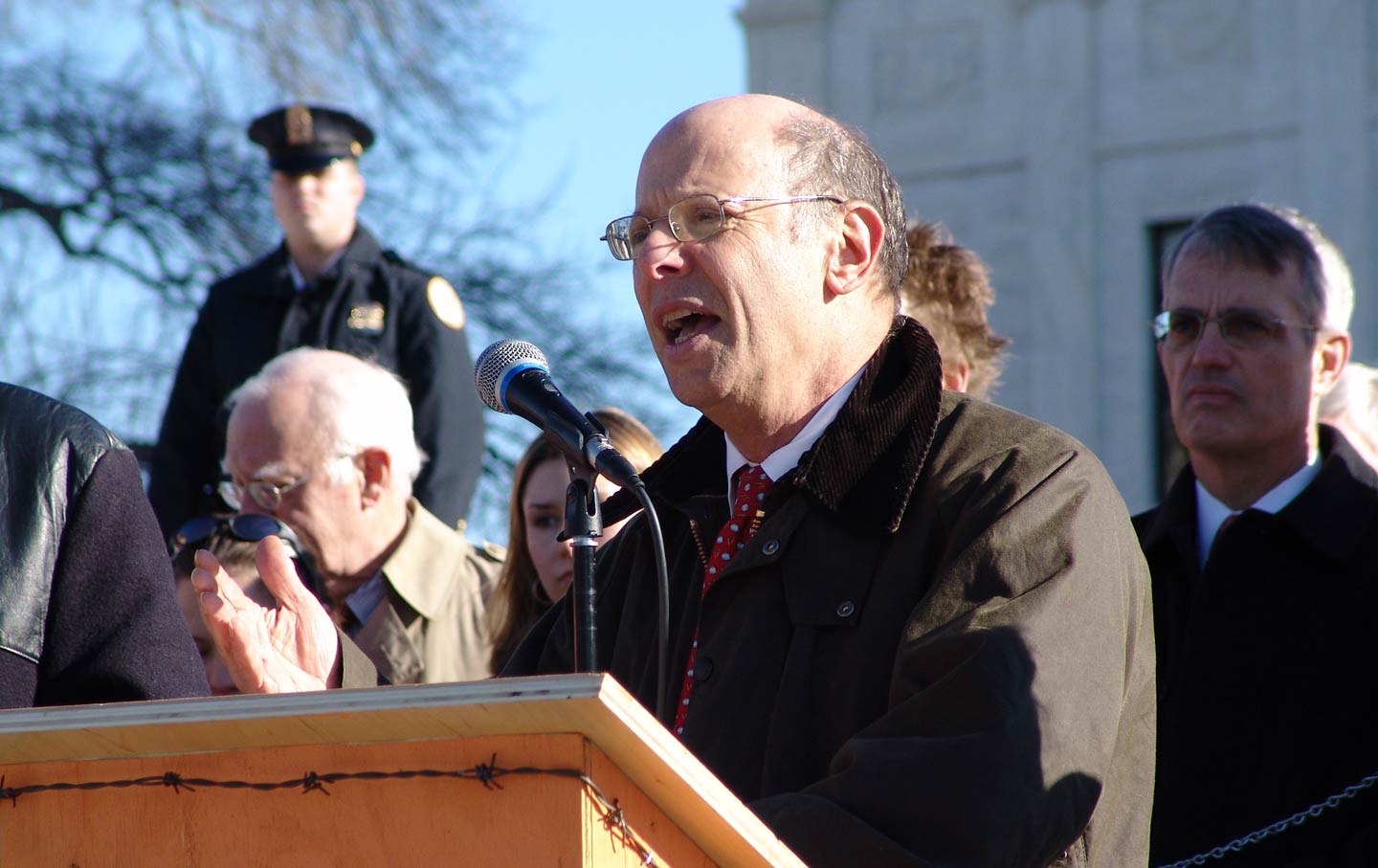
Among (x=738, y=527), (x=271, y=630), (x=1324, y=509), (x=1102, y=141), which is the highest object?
(x=1102, y=141)

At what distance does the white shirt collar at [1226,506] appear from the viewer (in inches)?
172

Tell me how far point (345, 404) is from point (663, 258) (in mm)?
2314

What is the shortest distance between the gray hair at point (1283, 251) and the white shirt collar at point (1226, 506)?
36 cm

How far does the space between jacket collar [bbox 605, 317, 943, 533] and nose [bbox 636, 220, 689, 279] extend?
0.37 m

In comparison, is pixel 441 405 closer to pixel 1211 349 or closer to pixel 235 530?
pixel 235 530

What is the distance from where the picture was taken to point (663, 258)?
317 cm

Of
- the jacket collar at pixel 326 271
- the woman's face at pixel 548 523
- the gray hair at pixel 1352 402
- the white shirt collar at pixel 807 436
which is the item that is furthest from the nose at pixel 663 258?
the jacket collar at pixel 326 271

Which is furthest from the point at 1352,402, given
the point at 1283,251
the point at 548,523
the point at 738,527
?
the point at 738,527

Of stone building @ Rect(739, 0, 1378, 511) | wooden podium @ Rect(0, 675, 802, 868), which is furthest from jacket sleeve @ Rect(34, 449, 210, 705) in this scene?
stone building @ Rect(739, 0, 1378, 511)

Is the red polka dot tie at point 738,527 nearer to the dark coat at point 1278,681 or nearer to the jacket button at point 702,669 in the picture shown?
the jacket button at point 702,669

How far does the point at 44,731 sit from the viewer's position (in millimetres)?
1935

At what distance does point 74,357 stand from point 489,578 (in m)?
10.1

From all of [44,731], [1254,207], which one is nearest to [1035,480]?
[44,731]

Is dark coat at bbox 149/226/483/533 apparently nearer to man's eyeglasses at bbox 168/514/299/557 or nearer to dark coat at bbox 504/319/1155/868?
man's eyeglasses at bbox 168/514/299/557
